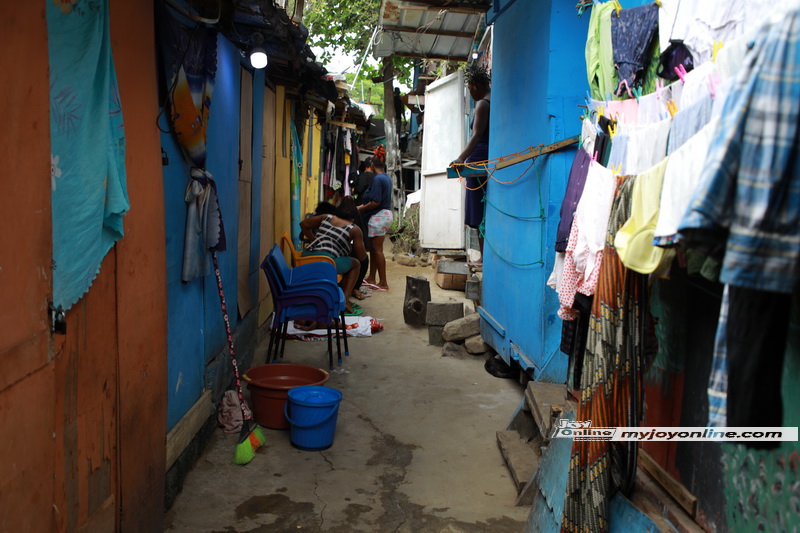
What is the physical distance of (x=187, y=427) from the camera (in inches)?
171

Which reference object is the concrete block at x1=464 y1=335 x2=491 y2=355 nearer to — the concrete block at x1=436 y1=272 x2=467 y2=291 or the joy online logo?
the concrete block at x1=436 y1=272 x2=467 y2=291

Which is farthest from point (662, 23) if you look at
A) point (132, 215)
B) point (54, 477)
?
point (54, 477)

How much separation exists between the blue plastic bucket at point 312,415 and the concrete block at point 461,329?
3166mm

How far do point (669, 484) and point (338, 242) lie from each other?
6468 mm

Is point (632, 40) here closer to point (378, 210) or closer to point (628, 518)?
point (628, 518)

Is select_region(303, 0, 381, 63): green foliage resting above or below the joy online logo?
above

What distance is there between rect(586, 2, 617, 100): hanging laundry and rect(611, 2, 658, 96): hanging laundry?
0.11 m

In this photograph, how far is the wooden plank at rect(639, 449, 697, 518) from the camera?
8.44 feet

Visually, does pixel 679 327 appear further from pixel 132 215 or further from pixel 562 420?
pixel 132 215

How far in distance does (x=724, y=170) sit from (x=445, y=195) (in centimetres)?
1026

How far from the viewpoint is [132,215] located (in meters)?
3.12

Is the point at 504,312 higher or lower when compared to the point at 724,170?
lower

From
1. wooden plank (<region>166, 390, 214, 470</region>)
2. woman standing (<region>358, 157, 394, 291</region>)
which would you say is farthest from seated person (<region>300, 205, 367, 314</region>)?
wooden plank (<region>166, 390, 214, 470</region>)

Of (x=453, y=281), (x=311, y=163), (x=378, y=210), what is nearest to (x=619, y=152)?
(x=378, y=210)
